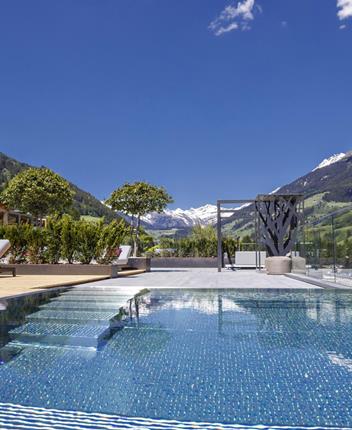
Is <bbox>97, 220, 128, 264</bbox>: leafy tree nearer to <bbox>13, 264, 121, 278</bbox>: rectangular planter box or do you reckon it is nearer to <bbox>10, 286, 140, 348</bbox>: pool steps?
<bbox>13, 264, 121, 278</bbox>: rectangular planter box

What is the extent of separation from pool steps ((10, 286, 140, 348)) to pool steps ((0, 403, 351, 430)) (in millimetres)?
1804

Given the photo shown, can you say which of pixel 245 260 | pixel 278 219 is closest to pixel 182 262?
pixel 245 260

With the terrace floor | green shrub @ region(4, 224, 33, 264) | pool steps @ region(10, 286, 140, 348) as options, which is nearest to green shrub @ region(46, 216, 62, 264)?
green shrub @ region(4, 224, 33, 264)

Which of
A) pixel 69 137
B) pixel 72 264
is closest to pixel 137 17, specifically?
pixel 72 264

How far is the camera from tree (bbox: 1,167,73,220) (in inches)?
1454

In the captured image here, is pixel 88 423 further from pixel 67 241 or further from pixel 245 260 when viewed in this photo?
pixel 245 260

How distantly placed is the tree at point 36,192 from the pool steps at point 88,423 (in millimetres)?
35863

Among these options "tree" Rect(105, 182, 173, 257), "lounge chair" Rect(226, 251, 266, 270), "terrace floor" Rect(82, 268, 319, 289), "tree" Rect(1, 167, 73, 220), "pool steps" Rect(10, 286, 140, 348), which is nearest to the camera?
"pool steps" Rect(10, 286, 140, 348)

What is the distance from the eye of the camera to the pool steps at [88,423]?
7.98 feet

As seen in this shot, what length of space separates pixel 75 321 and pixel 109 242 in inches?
374

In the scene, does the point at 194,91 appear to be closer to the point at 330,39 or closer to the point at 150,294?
the point at 330,39

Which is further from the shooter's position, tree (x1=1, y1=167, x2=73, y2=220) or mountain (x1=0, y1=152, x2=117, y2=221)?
mountain (x1=0, y1=152, x2=117, y2=221)

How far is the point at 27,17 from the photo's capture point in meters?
21.2

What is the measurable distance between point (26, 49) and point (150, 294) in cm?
2130
